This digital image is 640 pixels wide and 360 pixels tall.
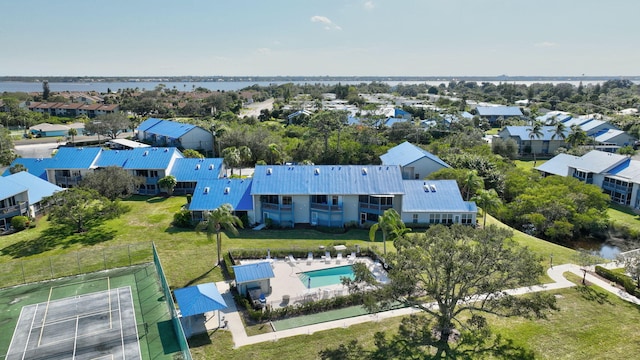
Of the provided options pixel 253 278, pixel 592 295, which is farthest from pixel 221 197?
pixel 592 295

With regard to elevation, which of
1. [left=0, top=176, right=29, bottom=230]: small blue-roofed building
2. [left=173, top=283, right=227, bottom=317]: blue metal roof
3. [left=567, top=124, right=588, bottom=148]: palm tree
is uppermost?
[left=567, top=124, right=588, bottom=148]: palm tree

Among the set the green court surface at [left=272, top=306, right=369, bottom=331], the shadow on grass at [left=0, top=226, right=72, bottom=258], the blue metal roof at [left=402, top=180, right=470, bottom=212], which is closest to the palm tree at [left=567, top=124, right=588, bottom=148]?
the blue metal roof at [left=402, top=180, right=470, bottom=212]

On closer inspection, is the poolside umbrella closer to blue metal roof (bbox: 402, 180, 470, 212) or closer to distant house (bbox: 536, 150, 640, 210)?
blue metal roof (bbox: 402, 180, 470, 212)

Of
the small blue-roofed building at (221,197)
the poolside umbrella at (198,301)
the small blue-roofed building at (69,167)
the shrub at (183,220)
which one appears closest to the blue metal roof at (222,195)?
the small blue-roofed building at (221,197)

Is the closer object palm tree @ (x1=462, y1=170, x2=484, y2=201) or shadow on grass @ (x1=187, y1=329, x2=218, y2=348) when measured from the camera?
shadow on grass @ (x1=187, y1=329, x2=218, y2=348)

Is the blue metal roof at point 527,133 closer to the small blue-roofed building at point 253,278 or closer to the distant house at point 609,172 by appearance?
the distant house at point 609,172

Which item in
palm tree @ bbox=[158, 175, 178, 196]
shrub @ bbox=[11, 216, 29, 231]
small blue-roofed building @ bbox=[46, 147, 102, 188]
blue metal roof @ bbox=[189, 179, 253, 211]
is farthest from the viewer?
small blue-roofed building @ bbox=[46, 147, 102, 188]
